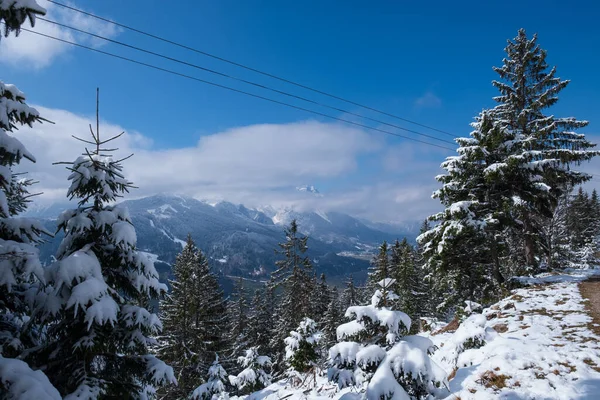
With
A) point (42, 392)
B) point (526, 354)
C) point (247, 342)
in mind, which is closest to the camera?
point (42, 392)

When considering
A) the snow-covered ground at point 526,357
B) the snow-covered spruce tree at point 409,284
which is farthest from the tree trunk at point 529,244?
the snow-covered spruce tree at point 409,284

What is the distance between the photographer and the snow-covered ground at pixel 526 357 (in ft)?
19.1

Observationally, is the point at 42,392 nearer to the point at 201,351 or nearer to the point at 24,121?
the point at 24,121

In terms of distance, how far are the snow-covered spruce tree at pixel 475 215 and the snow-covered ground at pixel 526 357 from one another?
4247mm

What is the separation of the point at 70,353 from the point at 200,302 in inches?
889

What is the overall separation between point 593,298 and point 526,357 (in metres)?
6.94

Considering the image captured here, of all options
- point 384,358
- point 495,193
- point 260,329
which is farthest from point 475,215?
point 260,329

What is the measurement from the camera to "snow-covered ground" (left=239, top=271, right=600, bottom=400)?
584 cm

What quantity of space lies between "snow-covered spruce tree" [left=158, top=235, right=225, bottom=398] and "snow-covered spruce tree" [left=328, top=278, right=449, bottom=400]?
22.3 m

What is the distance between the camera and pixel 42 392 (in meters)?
3.34

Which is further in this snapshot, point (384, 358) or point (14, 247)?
point (384, 358)

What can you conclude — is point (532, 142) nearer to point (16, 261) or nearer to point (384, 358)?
point (384, 358)

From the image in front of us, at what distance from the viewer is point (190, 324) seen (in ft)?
85.7

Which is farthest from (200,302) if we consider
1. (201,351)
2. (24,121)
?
(24,121)
